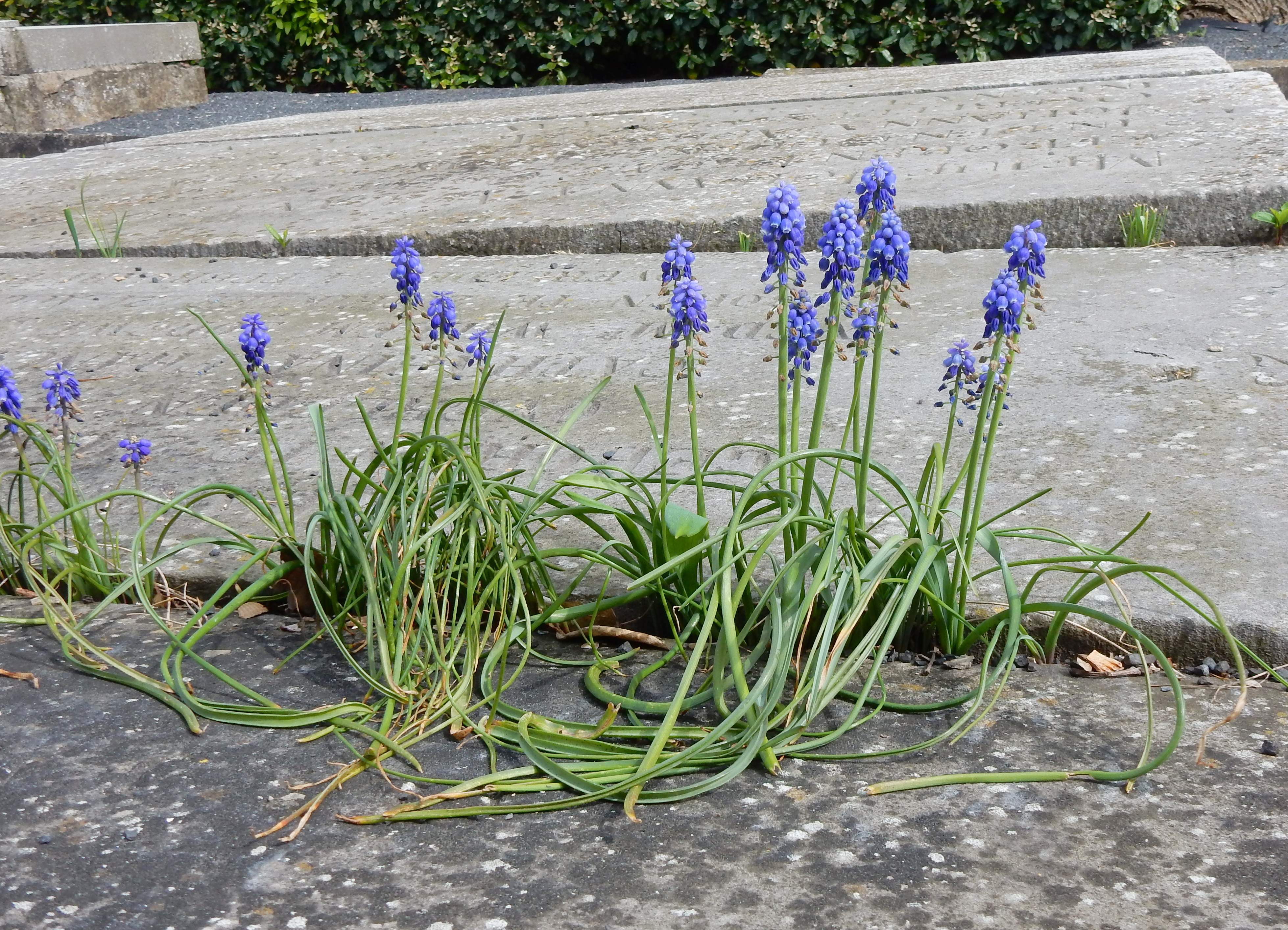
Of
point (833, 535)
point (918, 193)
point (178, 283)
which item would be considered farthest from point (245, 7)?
point (833, 535)

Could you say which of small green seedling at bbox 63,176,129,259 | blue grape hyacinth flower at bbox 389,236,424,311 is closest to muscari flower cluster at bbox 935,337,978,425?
blue grape hyacinth flower at bbox 389,236,424,311

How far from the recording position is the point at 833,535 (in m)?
1.49

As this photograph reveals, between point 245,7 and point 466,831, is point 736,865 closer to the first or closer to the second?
point 466,831

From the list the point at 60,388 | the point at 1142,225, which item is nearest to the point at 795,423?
the point at 60,388

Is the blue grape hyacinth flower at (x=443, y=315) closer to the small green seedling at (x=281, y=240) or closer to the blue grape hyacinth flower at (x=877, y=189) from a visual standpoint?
the blue grape hyacinth flower at (x=877, y=189)

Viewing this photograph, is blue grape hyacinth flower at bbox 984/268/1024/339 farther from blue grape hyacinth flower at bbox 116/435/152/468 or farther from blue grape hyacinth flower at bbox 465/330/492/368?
blue grape hyacinth flower at bbox 116/435/152/468

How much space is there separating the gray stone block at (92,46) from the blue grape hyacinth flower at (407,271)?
7.27 metres

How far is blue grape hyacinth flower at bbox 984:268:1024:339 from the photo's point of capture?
1398mm

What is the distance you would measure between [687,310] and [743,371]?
3.66ft

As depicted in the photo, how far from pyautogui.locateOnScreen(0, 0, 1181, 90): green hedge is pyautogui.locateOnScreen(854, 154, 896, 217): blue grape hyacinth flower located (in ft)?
24.3

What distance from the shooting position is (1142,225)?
11.0 ft

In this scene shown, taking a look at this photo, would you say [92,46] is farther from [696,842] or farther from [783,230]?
[696,842]

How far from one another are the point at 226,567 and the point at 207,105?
798 cm

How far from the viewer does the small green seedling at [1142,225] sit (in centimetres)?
336
